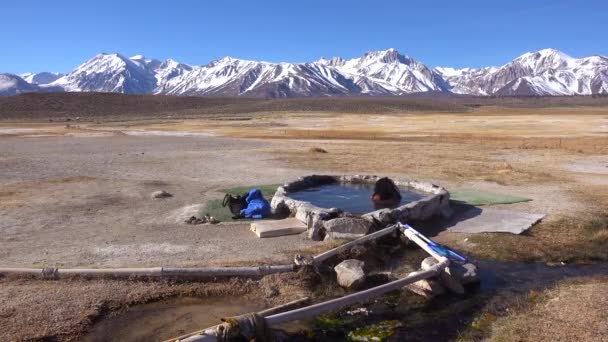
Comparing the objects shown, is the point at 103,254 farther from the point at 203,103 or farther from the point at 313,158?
the point at 203,103

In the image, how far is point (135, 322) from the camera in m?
7.78

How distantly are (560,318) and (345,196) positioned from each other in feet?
30.1

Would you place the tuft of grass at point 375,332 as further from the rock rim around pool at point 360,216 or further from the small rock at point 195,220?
the small rock at point 195,220

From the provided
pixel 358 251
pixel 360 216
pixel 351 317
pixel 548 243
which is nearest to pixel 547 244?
pixel 548 243

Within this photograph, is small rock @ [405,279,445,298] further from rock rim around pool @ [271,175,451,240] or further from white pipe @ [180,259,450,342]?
rock rim around pool @ [271,175,451,240]

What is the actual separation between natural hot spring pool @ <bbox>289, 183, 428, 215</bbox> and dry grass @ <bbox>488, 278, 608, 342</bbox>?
6.37 m

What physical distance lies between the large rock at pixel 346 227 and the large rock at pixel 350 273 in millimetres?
A: 1975

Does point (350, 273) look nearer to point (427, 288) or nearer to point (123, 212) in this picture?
point (427, 288)

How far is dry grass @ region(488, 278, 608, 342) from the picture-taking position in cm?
720

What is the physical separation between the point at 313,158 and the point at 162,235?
15.8 meters

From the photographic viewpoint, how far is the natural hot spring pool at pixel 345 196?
15.0m

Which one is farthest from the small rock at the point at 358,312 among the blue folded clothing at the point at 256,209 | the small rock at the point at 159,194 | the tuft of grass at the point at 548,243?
the small rock at the point at 159,194

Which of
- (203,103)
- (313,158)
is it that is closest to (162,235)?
(313,158)

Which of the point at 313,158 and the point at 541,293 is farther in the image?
the point at 313,158
